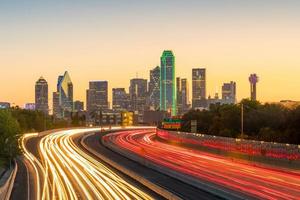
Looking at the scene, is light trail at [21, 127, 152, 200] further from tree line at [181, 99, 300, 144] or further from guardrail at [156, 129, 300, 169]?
tree line at [181, 99, 300, 144]

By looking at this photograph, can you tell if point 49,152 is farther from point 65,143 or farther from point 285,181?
point 285,181

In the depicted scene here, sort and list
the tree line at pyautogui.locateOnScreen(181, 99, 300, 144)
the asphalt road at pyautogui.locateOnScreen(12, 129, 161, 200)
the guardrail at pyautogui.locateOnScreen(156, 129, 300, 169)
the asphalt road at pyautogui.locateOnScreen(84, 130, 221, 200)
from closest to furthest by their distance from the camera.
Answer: the asphalt road at pyautogui.locateOnScreen(84, 130, 221, 200), the asphalt road at pyautogui.locateOnScreen(12, 129, 161, 200), the guardrail at pyautogui.locateOnScreen(156, 129, 300, 169), the tree line at pyautogui.locateOnScreen(181, 99, 300, 144)

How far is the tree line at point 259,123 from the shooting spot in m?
82.9

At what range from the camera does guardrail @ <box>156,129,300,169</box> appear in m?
58.1

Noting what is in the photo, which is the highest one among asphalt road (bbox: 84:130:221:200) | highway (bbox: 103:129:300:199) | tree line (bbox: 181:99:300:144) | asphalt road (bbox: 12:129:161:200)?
tree line (bbox: 181:99:300:144)

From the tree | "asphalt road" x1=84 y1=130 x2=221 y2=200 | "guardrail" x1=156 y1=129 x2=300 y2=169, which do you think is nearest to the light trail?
"asphalt road" x1=84 y1=130 x2=221 y2=200

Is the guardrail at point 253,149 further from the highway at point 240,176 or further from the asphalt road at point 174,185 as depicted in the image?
the asphalt road at point 174,185

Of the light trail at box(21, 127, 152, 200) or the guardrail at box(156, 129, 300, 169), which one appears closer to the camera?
the light trail at box(21, 127, 152, 200)

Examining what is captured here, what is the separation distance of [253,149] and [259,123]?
3345cm

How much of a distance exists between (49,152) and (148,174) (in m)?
42.9

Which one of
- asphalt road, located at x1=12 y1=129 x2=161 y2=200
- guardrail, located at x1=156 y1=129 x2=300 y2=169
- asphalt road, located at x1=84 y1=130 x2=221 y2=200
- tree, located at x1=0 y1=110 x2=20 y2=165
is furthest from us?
tree, located at x1=0 y1=110 x2=20 y2=165

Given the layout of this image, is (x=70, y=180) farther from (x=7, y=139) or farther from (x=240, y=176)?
(x=7, y=139)

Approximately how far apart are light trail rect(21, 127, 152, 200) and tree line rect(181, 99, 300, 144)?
26.5m

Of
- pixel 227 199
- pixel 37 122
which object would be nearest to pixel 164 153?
pixel 227 199
